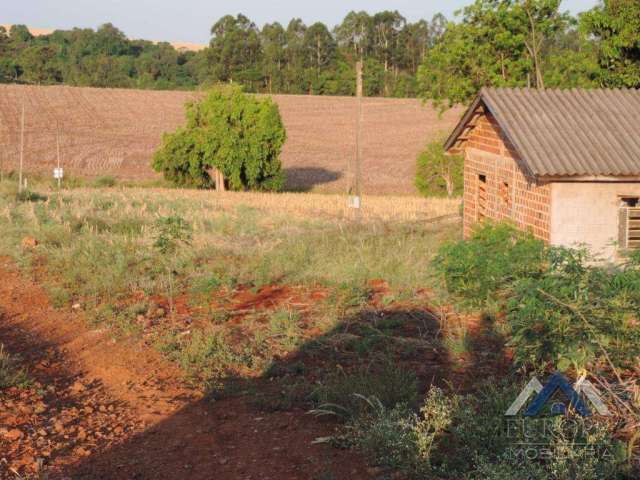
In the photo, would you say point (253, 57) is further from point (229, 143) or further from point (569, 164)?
point (569, 164)

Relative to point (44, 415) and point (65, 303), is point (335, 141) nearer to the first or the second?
point (65, 303)

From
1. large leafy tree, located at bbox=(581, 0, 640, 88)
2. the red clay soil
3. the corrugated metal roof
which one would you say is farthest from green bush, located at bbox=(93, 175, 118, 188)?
the red clay soil

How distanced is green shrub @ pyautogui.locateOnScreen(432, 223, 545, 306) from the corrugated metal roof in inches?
56.3

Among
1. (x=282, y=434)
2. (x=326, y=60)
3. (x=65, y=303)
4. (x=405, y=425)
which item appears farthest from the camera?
(x=326, y=60)

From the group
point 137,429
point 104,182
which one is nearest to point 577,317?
point 137,429

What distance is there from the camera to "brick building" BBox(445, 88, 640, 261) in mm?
14003

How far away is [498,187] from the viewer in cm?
1648

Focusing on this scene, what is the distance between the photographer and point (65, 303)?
1351 cm

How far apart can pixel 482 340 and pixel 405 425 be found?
14.9 ft

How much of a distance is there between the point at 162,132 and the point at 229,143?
25.8 meters

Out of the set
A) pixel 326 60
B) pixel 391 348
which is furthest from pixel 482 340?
pixel 326 60

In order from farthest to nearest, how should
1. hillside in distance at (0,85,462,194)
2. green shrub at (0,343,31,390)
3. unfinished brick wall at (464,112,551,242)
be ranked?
hillside in distance at (0,85,462,194), unfinished brick wall at (464,112,551,242), green shrub at (0,343,31,390)

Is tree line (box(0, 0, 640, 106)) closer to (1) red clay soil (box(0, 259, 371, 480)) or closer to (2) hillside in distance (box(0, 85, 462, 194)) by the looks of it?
(2) hillside in distance (box(0, 85, 462, 194))

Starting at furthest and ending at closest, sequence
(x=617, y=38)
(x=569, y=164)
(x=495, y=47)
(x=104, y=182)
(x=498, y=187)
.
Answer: (x=104, y=182) < (x=495, y=47) < (x=617, y=38) < (x=498, y=187) < (x=569, y=164)
